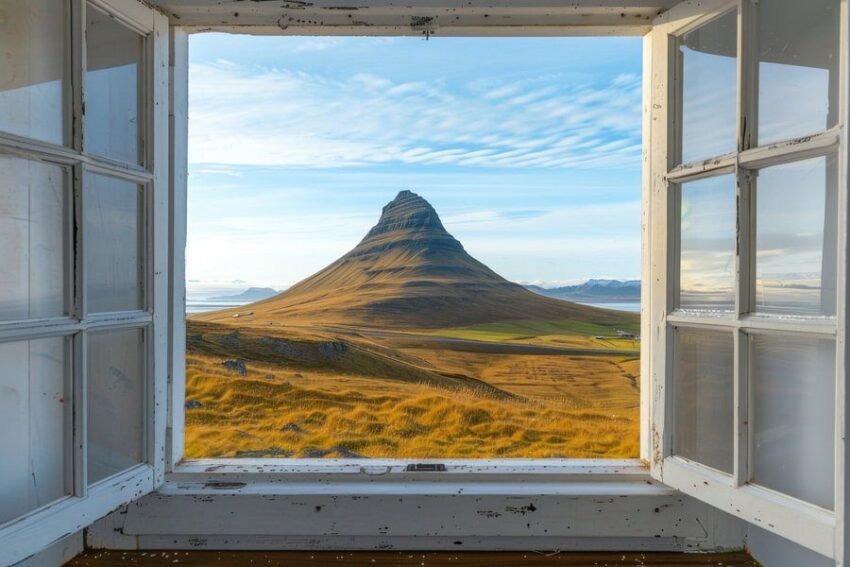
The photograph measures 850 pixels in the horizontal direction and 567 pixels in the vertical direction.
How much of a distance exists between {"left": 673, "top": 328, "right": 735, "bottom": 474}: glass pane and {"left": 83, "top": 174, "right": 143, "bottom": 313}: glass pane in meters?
1.14

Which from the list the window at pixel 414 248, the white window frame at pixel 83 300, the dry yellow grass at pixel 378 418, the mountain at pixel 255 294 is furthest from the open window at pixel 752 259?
the mountain at pixel 255 294

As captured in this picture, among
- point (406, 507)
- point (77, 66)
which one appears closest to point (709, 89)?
point (406, 507)

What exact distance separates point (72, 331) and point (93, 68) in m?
0.49

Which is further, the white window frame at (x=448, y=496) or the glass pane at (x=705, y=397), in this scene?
the white window frame at (x=448, y=496)

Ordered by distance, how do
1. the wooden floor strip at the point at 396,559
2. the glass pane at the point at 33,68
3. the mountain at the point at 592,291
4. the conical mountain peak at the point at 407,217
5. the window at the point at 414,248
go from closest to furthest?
the glass pane at the point at 33,68
the wooden floor strip at the point at 396,559
the window at the point at 414,248
the mountain at the point at 592,291
the conical mountain peak at the point at 407,217

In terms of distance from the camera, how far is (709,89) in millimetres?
925

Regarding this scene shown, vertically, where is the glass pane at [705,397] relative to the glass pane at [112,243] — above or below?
below

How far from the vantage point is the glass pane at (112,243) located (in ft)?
2.85

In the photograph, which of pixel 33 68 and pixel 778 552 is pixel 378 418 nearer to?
pixel 778 552

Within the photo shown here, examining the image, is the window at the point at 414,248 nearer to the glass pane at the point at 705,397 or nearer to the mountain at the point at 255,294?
the mountain at the point at 255,294

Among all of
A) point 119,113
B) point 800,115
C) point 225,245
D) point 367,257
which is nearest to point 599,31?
point 800,115

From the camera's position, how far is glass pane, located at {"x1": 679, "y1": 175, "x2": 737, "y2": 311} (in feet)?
2.90

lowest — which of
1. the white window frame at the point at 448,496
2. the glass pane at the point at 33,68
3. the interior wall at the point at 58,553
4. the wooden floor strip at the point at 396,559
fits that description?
the wooden floor strip at the point at 396,559

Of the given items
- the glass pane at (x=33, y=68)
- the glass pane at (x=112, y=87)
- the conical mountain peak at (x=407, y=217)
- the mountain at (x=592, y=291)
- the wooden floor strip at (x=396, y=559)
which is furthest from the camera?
the conical mountain peak at (x=407, y=217)
